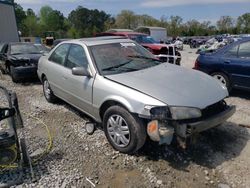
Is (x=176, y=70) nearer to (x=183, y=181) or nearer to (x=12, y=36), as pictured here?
(x=183, y=181)

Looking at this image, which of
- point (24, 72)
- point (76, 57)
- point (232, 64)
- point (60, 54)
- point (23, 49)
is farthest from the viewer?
point (23, 49)

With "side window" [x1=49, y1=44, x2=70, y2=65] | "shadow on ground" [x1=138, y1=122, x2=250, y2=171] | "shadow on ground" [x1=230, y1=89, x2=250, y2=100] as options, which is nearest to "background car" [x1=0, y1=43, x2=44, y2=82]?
"side window" [x1=49, y1=44, x2=70, y2=65]

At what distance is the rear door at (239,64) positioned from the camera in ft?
17.9

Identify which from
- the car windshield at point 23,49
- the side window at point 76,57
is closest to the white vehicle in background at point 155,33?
the car windshield at point 23,49

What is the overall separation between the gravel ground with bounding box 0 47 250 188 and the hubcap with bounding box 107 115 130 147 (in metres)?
0.19

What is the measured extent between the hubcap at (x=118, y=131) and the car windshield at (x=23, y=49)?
6.58m

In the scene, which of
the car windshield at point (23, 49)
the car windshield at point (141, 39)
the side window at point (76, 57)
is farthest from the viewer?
the car windshield at point (141, 39)

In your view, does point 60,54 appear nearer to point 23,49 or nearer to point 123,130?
point 123,130

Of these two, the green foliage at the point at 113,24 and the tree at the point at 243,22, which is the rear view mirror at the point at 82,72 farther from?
the tree at the point at 243,22

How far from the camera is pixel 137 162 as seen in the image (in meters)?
3.27

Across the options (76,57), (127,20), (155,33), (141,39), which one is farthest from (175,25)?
(76,57)

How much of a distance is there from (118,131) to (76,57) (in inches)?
65.5

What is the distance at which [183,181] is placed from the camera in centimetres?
290

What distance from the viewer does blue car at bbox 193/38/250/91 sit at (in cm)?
550
